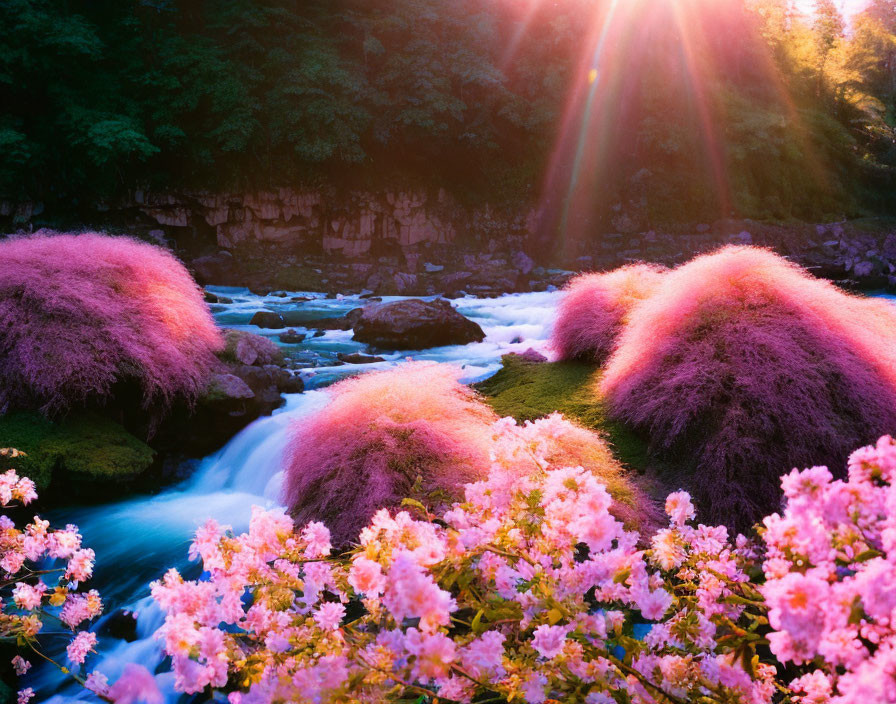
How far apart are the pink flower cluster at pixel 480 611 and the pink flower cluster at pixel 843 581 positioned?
288 mm

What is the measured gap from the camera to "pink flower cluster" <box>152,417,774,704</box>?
96 centimetres

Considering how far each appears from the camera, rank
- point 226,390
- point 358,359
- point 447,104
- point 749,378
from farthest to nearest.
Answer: point 447,104 → point 358,359 → point 226,390 → point 749,378

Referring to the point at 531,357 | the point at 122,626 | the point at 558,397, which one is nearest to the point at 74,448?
the point at 122,626

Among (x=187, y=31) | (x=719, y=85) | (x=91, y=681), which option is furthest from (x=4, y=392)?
(x=719, y=85)

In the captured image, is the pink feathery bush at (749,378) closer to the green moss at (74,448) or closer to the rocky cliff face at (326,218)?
the green moss at (74,448)

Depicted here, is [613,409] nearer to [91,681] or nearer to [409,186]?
[91,681]

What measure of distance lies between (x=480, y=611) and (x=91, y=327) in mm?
4800

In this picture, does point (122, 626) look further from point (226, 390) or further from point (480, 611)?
point (480, 611)

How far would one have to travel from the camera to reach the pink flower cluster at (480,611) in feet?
3.13

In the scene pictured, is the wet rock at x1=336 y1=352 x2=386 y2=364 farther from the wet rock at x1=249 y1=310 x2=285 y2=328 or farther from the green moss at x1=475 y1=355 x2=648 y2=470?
the wet rock at x1=249 y1=310 x2=285 y2=328

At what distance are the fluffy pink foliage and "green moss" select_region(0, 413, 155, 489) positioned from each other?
1.71 m

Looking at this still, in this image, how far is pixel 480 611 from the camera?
3.45ft

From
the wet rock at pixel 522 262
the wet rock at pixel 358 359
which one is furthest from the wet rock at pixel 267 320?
the wet rock at pixel 522 262

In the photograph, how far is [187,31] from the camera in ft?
68.7
